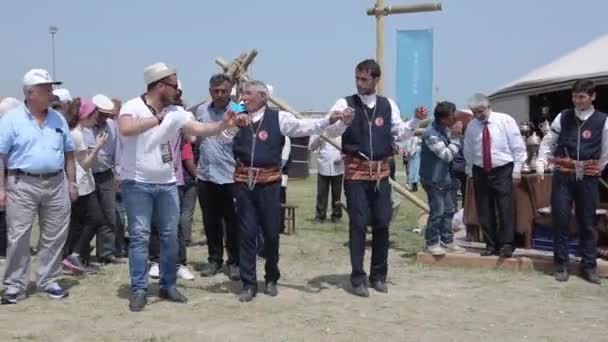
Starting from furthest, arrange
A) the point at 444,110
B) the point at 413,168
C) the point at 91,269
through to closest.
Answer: the point at 413,168
the point at 444,110
the point at 91,269

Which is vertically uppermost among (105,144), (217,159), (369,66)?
(369,66)

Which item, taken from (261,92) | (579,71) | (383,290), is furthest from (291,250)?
(579,71)

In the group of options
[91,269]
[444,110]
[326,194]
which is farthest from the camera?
[326,194]

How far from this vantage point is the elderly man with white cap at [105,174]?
246 inches

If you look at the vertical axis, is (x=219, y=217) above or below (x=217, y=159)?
below

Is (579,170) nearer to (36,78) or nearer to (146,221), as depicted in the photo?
(146,221)

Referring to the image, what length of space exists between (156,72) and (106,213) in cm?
213

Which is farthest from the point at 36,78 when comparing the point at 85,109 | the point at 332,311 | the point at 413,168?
the point at 413,168

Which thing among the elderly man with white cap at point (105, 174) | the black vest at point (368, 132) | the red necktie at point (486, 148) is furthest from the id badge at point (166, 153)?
the red necktie at point (486, 148)

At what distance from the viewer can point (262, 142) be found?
5188 millimetres

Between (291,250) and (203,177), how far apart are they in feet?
6.57

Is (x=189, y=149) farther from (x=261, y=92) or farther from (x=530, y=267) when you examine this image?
(x=530, y=267)

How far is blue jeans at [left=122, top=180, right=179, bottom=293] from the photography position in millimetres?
4965

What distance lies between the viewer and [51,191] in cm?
512
